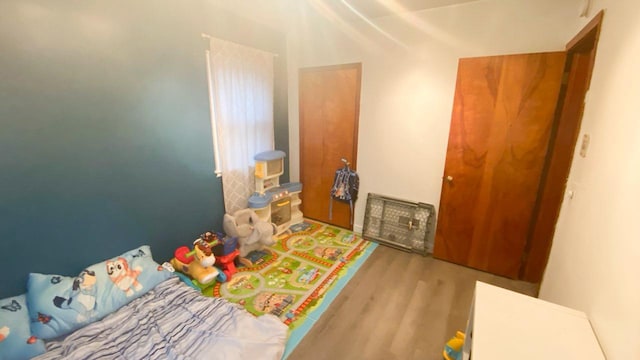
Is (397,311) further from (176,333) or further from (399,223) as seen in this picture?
(176,333)

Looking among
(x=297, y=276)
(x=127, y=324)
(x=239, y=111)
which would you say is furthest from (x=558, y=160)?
(x=127, y=324)

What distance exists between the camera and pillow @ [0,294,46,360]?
4.65ft

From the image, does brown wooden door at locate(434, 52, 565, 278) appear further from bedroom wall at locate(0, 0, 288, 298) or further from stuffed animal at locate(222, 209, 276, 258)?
bedroom wall at locate(0, 0, 288, 298)

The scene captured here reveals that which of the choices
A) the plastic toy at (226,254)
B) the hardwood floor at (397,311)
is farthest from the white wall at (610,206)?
the plastic toy at (226,254)

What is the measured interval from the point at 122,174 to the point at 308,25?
2.57 metres

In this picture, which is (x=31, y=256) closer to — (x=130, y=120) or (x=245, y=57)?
(x=130, y=120)

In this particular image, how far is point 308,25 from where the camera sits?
10.6 feet

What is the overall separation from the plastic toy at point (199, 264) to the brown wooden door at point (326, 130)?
1611 millimetres

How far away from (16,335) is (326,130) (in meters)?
2.96

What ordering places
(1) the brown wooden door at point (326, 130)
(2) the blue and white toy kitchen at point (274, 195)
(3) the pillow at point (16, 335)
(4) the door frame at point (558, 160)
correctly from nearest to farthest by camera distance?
1. (3) the pillow at point (16, 335)
2. (4) the door frame at point (558, 160)
3. (2) the blue and white toy kitchen at point (274, 195)
4. (1) the brown wooden door at point (326, 130)

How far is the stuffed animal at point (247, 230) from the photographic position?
2615 millimetres

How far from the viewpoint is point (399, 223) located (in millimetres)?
3029

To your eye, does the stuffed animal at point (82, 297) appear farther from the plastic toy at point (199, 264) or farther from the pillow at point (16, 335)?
the plastic toy at point (199, 264)

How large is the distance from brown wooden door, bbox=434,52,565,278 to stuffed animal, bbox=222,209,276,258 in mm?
1783
